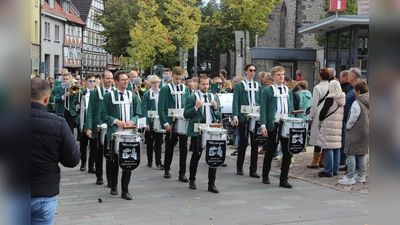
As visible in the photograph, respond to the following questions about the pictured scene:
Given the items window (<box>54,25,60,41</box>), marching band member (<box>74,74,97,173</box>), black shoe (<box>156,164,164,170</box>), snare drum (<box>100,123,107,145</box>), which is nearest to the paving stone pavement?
marching band member (<box>74,74,97,173</box>)

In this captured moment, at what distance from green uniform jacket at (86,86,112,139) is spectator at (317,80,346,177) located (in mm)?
4294

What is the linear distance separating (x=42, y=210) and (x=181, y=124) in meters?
5.74

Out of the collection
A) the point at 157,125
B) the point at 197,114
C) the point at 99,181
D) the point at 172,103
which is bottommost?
the point at 99,181

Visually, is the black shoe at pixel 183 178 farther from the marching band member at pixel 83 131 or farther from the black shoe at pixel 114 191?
the marching band member at pixel 83 131

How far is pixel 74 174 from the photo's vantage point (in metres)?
10.8

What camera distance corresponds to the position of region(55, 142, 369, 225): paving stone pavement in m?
6.95

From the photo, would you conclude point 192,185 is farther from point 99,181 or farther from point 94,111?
point 94,111

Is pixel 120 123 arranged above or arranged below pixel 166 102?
below

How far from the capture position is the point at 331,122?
996 cm

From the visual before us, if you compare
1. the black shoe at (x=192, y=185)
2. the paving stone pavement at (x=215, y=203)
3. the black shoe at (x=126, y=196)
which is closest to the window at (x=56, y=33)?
the paving stone pavement at (x=215, y=203)

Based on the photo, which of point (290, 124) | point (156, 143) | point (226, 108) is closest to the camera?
point (290, 124)

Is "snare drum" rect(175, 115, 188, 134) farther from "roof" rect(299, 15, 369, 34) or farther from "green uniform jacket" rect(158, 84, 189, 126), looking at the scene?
"roof" rect(299, 15, 369, 34)

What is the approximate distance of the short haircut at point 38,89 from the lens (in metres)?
4.12

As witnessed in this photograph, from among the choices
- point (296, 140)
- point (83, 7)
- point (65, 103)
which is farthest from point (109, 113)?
point (83, 7)
